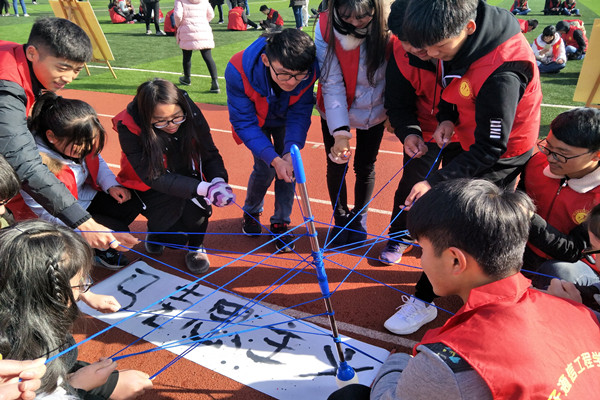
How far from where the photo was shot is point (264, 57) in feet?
8.91

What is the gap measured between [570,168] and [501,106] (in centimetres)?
56

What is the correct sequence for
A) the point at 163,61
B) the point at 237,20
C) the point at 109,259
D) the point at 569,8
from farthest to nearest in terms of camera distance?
the point at 569,8
the point at 237,20
the point at 163,61
the point at 109,259

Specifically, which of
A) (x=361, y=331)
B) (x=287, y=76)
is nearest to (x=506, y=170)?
(x=361, y=331)

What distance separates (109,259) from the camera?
10.7 ft

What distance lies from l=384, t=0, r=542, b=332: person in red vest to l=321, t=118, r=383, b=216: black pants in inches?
Answer: 33.3

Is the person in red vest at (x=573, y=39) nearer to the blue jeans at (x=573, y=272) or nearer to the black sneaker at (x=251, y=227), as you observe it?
the blue jeans at (x=573, y=272)

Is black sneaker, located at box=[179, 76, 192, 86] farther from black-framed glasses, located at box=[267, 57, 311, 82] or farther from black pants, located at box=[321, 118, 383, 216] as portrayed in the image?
black-framed glasses, located at box=[267, 57, 311, 82]

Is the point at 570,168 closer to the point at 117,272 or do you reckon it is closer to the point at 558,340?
the point at 558,340

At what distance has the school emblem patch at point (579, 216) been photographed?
2320 mm

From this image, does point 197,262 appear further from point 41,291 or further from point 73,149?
point 41,291

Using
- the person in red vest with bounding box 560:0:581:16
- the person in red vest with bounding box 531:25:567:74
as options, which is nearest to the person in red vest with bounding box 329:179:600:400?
the person in red vest with bounding box 531:25:567:74

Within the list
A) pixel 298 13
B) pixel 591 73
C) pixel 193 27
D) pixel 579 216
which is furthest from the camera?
pixel 298 13

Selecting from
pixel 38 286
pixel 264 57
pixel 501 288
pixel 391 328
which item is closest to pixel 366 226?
pixel 391 328

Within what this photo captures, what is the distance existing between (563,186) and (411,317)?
1123 millimetres
